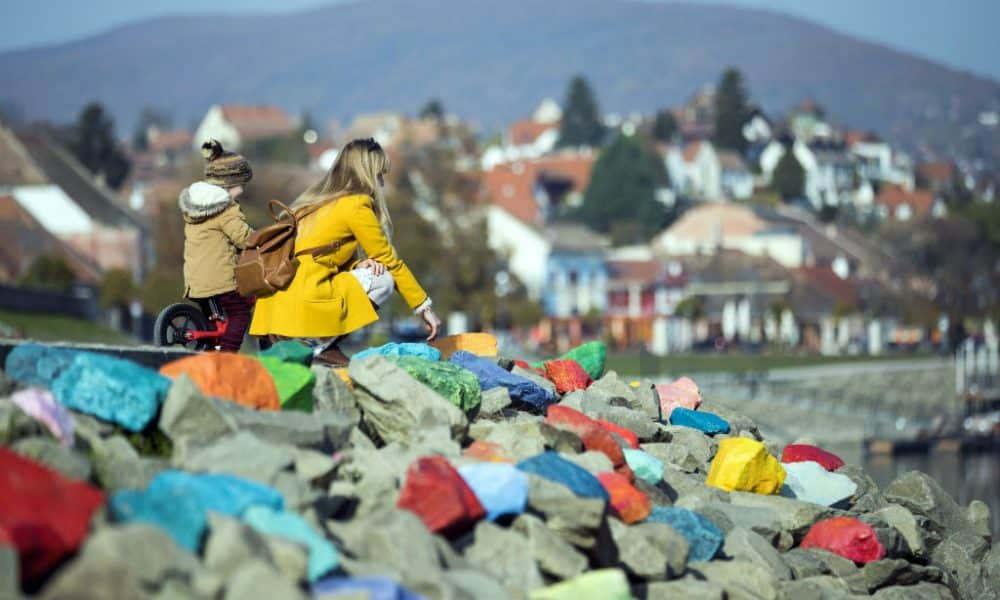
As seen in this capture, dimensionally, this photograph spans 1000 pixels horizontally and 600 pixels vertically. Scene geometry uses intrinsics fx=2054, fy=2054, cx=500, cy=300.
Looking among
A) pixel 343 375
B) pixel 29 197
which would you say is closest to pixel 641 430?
pixel 343 375

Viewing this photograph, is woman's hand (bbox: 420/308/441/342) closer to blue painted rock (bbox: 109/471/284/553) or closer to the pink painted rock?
the pink painted rock

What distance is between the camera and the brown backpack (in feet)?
35.3

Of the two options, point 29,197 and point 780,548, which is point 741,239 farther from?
point 780,548

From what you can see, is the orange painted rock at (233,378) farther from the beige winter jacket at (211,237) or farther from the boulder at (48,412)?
the beige winter jacket at (211,237)

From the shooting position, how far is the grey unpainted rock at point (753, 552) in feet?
31.0

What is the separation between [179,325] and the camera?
11328 millimetres

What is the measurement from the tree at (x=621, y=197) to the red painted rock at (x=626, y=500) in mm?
157491

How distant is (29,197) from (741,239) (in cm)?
6450

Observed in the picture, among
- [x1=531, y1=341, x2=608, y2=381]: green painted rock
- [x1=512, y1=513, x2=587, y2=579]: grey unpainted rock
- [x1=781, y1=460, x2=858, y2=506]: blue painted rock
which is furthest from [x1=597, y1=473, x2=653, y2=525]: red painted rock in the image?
[x1=531, y1=341, x2=608, y2=381]: green painted rock

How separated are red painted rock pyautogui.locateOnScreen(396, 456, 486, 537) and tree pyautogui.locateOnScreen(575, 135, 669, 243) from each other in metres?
158

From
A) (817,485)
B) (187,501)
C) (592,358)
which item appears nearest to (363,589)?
(187,501)

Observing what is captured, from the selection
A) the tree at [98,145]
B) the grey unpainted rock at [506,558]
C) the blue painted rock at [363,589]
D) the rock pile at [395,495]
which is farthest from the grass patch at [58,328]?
the tree at [98,145]

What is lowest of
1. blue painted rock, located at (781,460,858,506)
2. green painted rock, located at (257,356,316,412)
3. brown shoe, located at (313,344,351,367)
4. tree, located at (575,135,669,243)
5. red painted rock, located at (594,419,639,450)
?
tree, located at (575,135,669,243)

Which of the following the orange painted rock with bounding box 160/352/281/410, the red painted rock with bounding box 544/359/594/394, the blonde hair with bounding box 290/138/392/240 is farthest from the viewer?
the red painted rock with bounding box 544/359/594/394
